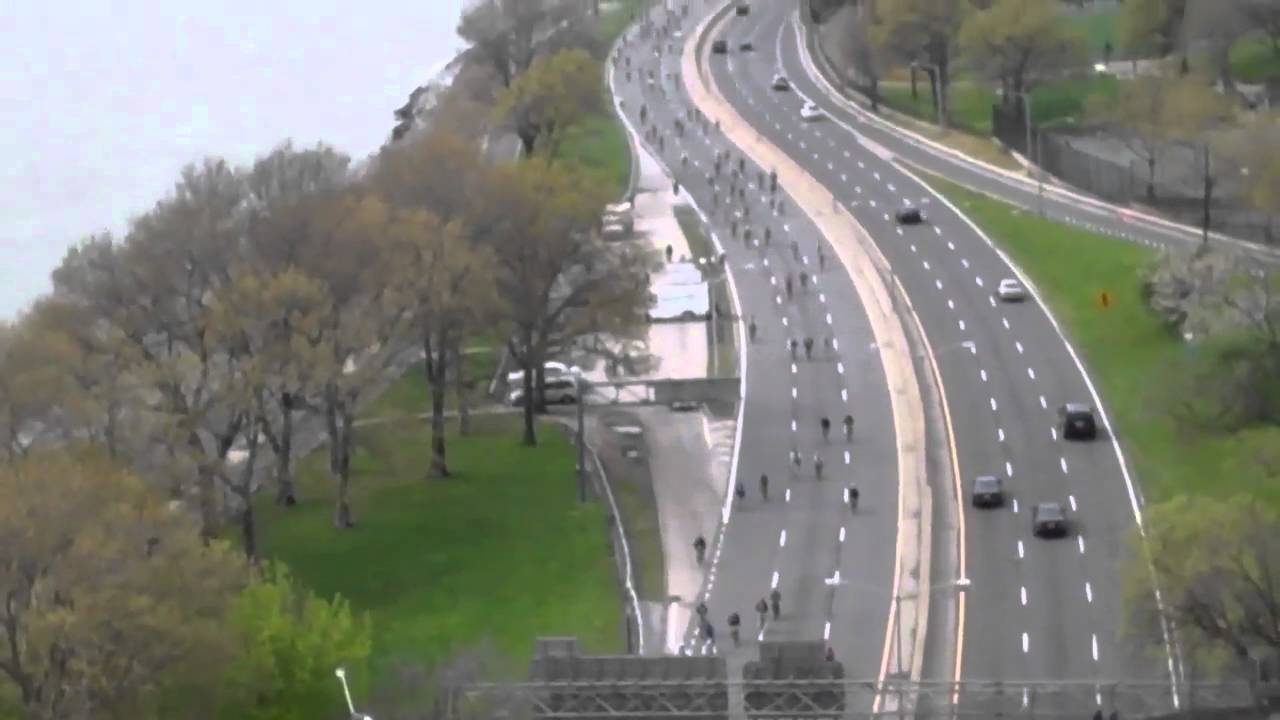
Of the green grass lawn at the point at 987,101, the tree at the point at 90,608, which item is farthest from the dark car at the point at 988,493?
the green grass lawn at the point at 987,101

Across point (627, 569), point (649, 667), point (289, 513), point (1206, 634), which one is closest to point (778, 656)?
point (649, 667)

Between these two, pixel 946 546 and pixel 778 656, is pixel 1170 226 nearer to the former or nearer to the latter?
pixel 946 546

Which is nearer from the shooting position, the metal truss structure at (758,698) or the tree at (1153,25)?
the metal truss structure at (758,698)

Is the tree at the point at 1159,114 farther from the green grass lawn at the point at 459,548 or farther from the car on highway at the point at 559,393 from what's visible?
the green grass lawn at the point at 459,548

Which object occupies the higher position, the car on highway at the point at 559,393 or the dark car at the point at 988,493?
the car on highway at the point at 559,393

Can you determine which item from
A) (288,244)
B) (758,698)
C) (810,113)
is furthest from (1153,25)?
(758,698)
